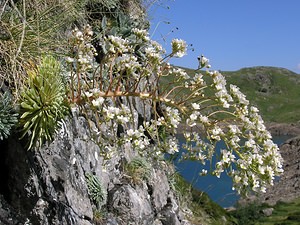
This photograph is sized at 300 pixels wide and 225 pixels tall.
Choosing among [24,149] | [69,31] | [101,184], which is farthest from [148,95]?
[69,31]

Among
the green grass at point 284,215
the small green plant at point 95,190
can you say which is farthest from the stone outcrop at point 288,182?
the small green plant at point 95,190

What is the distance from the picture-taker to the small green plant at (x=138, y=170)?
22.1ft

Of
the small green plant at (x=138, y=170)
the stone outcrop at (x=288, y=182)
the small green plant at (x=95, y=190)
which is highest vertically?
the stone outcrop at (x=288, y=182)

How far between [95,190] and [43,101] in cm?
205

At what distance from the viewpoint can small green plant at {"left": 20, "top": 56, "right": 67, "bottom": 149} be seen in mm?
3732

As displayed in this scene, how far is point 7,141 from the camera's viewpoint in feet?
14.1

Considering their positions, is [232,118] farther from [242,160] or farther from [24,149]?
[24,149]

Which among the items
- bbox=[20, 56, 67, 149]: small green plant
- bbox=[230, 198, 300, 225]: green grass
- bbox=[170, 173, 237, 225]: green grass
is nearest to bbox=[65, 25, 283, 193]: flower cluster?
bbox=[20, 56, 67, 149]: small green plant

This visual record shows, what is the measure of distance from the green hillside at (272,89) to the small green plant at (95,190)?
115340mm

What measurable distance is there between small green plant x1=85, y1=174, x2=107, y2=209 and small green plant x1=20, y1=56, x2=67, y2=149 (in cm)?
152

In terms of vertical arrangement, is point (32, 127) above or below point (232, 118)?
above

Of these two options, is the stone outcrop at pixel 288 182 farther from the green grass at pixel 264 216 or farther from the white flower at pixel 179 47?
the white flower at pixel 179 47

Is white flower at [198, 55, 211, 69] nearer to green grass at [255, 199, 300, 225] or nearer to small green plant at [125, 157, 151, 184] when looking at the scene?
small green plant at [125, 157, 151, 184]

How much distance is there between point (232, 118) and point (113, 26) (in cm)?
424
